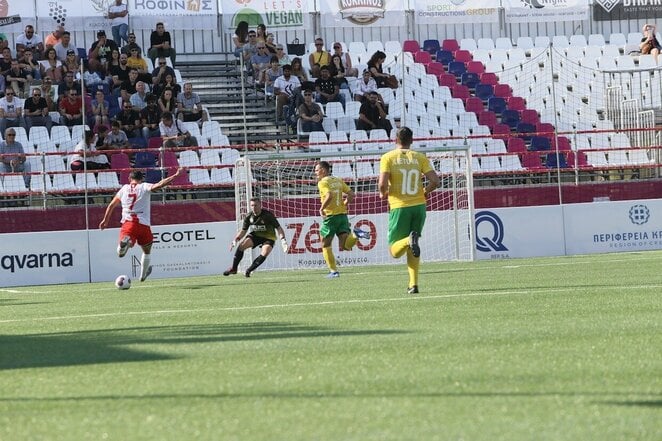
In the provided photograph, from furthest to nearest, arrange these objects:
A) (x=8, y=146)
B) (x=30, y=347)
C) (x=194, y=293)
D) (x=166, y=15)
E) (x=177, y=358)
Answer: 1. (x=166, y=15)
2. (x=8, y=146)
3. (x=194, y=293)
4. (x=30, y=347)
5. (x=177, y=358)

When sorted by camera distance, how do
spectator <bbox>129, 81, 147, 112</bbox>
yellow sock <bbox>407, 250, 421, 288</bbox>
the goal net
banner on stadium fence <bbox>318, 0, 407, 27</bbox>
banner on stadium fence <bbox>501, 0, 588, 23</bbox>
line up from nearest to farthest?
Result: yellow sock <bbox>407, 250, 421, 288</bbox>, the goal net, spectator <bbox>129, 81, 147, 112</bbox>, banner on stadium fence <bbox>318, 0, 407, 27</bbox>, banner on stadium fence <bbox>501, 0, 588, 23</bbox>

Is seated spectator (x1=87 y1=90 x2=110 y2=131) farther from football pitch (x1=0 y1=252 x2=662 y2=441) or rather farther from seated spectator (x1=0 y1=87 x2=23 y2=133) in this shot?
football pitch (x1=0 y1=252 x2=662 y2=441)

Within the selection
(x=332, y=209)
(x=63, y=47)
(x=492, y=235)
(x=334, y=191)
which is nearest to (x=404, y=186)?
(x=334, y=191)

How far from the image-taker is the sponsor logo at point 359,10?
35.3 metres

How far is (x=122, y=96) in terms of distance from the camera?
28.2 m

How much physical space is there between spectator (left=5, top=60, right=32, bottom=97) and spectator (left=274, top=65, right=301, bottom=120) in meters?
5.87

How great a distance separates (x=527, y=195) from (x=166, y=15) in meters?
11.7

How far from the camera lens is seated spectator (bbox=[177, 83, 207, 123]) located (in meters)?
28.9

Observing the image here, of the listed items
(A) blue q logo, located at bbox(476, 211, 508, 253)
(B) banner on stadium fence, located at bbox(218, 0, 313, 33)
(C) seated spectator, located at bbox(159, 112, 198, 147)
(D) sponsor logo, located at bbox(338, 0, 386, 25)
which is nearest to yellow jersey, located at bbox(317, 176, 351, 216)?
(A) blue q logo, located at bbox(476, 211, 508, 253)

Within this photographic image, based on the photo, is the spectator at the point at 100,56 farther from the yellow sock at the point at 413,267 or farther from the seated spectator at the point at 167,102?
the yellow sock at the point at 413,267

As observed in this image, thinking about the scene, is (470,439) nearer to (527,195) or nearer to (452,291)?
(452,291)

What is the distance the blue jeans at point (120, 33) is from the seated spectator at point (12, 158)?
6.59 m

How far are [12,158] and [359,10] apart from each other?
42.7 ft

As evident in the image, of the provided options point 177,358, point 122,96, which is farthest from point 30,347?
point 122,96
